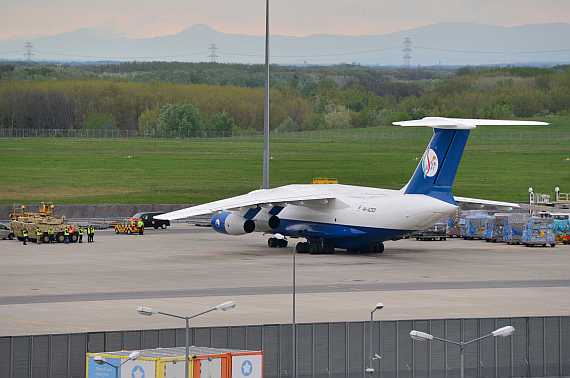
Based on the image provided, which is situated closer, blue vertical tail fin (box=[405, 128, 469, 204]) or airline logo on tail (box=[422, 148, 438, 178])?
blue vertical tail fin (box=[405, 128, 469, 204])

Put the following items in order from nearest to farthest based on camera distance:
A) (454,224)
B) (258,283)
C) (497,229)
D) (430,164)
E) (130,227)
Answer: (258,283)
(430,164)
(497,229)
(454,224)
(130,227)

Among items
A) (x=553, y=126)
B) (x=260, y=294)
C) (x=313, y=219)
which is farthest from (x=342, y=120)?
(x=260, y=294)

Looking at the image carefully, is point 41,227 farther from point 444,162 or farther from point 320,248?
point 444,162

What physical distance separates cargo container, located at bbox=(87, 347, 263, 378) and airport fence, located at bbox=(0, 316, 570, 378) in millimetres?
1135

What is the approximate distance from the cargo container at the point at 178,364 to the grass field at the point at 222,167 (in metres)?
83.2

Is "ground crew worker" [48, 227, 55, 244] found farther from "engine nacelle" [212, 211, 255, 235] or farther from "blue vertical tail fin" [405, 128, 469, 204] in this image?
"blue vertical tail fin" [405, 128, 469, 204]

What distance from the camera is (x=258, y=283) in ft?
132

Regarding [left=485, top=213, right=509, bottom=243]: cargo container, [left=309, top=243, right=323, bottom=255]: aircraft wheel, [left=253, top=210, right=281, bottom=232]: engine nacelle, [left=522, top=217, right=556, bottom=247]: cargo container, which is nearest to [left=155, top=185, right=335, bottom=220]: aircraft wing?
[left=253, top=210, right=281, bottom=232]: engine nacelle

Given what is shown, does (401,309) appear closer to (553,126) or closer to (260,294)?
(260,294)

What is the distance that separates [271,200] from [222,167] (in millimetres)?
77481

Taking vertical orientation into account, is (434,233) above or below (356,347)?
below

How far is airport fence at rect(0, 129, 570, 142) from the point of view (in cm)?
15838

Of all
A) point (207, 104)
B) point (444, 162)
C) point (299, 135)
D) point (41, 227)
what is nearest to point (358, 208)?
point (444, 162)

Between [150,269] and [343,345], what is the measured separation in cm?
2486
